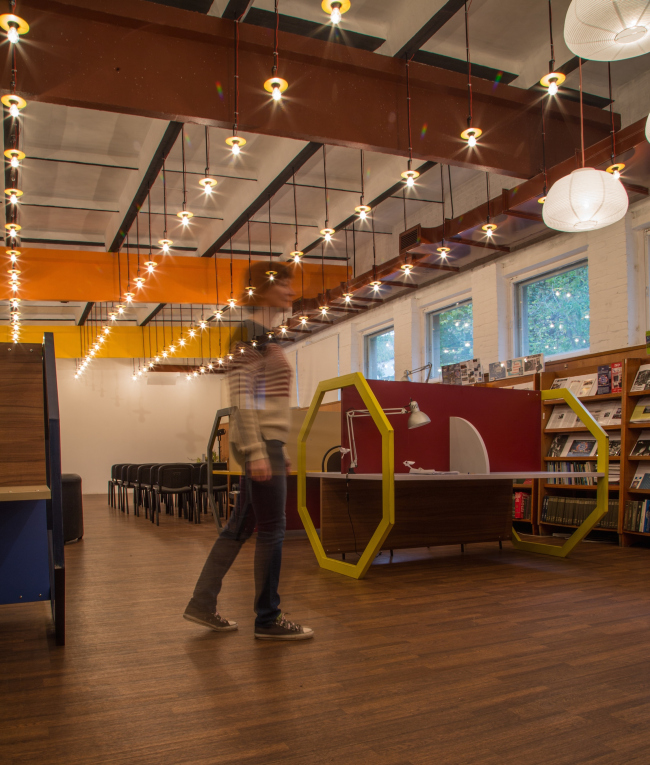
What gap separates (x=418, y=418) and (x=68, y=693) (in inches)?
105

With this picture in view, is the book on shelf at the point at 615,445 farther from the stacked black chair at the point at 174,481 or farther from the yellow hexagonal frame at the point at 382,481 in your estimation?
the stacked black chair at the point at 174,481

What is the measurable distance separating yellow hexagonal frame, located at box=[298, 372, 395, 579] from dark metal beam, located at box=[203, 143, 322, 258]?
328cm

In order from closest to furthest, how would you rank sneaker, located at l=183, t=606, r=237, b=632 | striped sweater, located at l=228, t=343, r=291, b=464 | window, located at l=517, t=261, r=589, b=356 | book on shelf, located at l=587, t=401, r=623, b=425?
striped sweater, located at l=228, t=343, r=291, b=464, sneaker, located at l=183, t=606, r=237, b=632, book on shelf, located at l=587, t=401, r=623, b=425, window, located at l=517, t=261, r=589, b=356

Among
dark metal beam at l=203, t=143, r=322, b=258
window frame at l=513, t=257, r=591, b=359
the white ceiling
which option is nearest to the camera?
the white ceiling

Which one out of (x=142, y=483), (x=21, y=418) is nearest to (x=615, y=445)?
(x=21, y=418)

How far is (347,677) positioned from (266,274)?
155 cm

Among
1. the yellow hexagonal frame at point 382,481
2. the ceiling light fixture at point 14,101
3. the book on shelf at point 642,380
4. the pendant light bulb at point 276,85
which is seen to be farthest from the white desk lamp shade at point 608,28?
the book on shelf at point 642,380

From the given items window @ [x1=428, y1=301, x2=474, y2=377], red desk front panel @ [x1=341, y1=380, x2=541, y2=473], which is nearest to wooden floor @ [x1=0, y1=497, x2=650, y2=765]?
red desk front panel @ [x1=341, y1=380, x2=541, y2=473]

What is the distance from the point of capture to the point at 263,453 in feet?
7.99

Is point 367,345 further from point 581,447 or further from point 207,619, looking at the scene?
point 207,619

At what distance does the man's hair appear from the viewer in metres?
2.52

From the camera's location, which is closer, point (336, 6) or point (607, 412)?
point (336, 6)

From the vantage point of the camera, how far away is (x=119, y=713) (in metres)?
1.88

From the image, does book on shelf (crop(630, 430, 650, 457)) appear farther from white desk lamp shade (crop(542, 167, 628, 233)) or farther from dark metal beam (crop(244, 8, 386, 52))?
dark metal beam (crop(244, 8, 386, 52))
